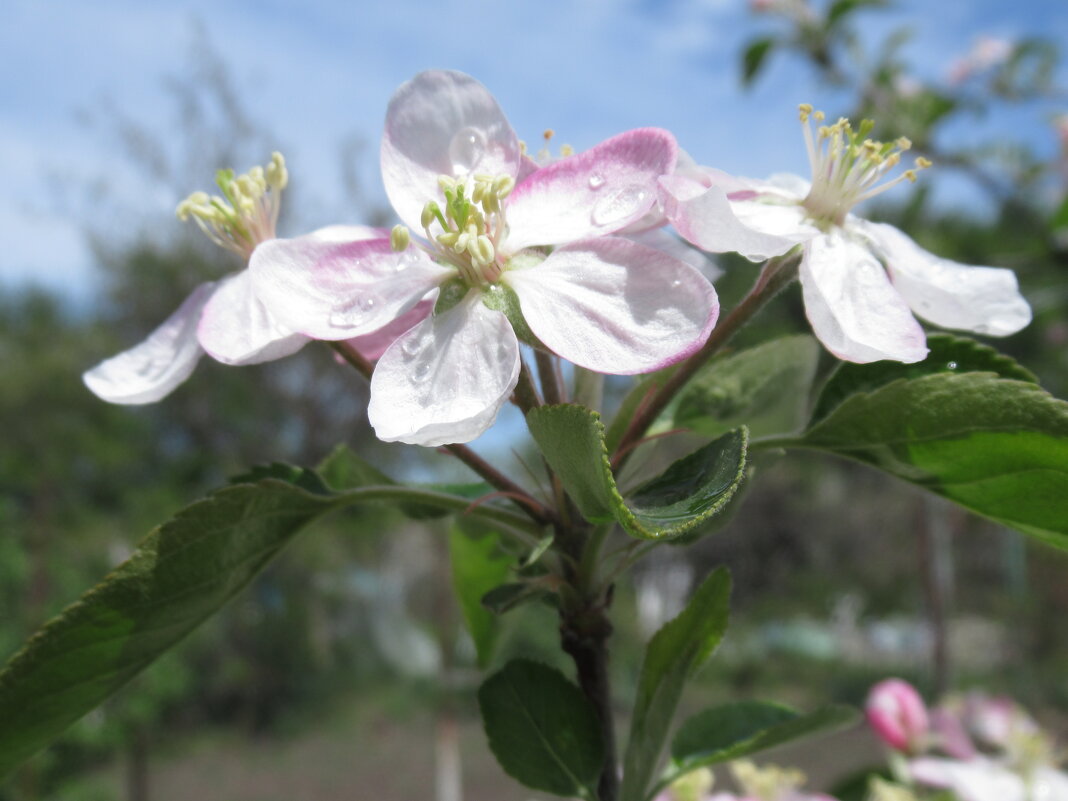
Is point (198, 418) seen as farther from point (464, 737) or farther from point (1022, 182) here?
point (1022, 182)

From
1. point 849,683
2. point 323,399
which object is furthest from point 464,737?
point 323,399

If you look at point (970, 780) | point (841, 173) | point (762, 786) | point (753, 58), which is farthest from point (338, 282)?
point (753, 58)

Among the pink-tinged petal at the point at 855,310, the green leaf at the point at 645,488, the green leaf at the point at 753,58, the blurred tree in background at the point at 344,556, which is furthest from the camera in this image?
the blurred tree in background at the point at 344,556

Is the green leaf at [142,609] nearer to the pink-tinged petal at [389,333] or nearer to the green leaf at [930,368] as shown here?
the pink-tinged petal at [389,333]

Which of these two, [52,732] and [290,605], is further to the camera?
[290,605]

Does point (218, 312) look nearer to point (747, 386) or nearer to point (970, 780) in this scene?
point (747, 386)

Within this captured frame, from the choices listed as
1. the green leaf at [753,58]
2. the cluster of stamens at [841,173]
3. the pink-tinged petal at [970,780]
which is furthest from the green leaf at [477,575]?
the green leaf at [753,58]
